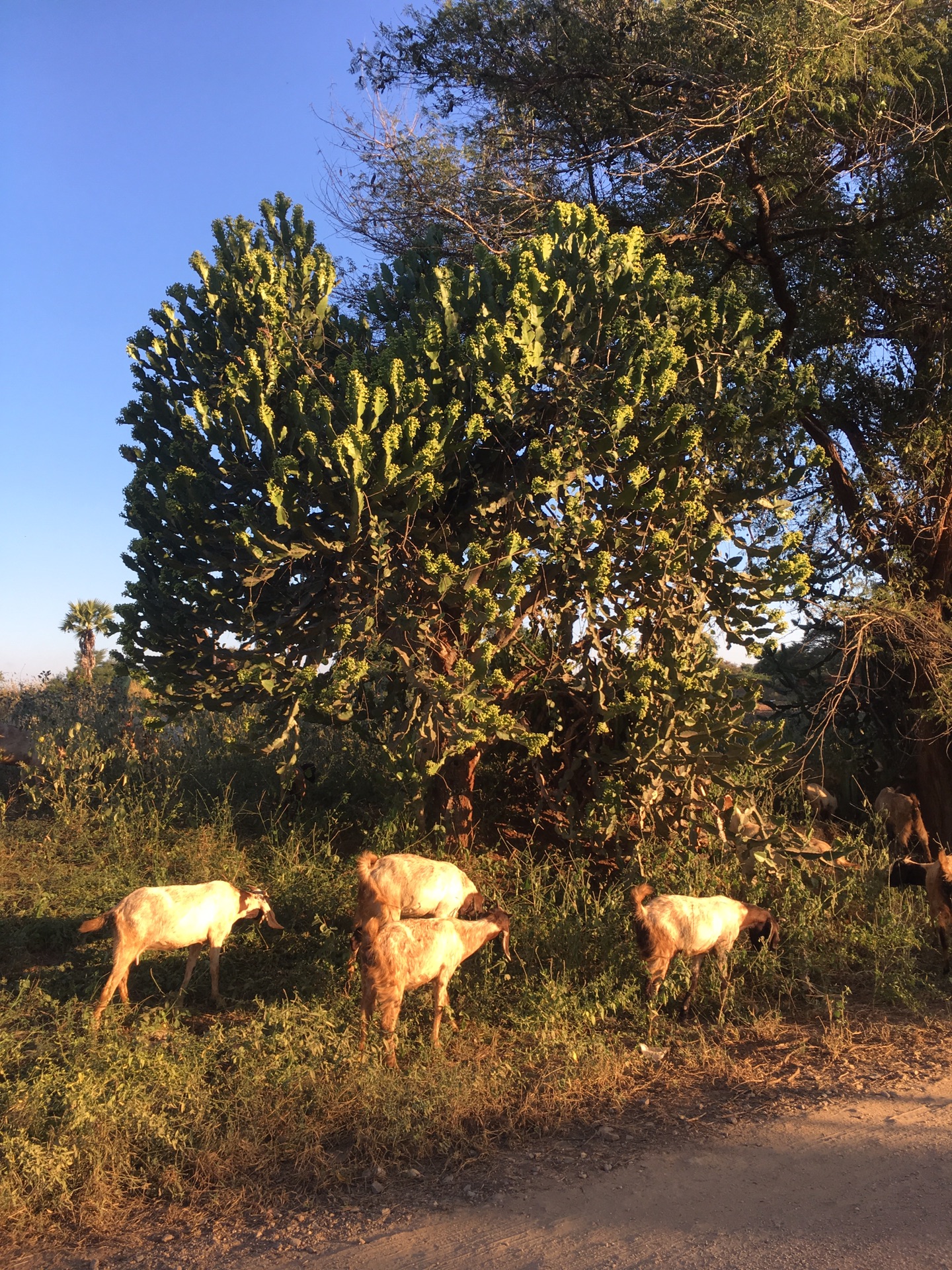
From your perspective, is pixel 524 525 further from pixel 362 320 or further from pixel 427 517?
pixel 362 320

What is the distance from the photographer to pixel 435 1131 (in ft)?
15.5

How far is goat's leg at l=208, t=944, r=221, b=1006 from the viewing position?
20.6 feet

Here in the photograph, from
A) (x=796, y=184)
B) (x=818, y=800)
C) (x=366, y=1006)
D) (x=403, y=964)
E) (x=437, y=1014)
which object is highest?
(x=796, y=184)

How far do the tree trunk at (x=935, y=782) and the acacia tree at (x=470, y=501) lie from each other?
3.61 m

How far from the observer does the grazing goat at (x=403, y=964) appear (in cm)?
552

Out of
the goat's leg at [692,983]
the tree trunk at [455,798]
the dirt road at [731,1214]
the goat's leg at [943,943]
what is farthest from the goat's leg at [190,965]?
the goat's leg at [943,943]

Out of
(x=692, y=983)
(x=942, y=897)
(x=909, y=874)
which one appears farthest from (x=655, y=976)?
(x=909, y=874)

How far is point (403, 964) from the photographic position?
5.57 metres

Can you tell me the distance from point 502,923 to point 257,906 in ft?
5.72

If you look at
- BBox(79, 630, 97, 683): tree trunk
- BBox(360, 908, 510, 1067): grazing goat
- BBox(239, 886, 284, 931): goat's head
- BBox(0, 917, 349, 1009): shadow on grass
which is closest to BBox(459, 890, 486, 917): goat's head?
BBox(360, 908, 510, 1067): grazing goat

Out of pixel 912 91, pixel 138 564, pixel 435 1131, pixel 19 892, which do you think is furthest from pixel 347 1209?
pixel 912 91

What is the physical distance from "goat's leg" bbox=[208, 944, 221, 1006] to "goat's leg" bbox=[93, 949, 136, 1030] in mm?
488

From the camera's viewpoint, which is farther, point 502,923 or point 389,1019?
point 502,923

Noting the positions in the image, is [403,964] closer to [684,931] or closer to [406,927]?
[406,927]
